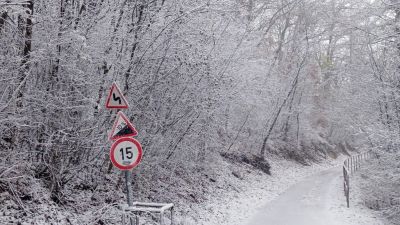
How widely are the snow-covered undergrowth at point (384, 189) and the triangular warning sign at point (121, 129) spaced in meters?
9.30

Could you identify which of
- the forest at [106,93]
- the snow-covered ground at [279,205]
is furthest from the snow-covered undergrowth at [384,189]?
the snow-covered ground at [279,205]

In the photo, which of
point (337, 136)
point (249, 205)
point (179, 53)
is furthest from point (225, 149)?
point (337, 136)

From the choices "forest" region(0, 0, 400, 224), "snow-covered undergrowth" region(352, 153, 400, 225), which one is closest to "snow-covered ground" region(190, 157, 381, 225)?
"forest" region(0, 0, 400, 224)

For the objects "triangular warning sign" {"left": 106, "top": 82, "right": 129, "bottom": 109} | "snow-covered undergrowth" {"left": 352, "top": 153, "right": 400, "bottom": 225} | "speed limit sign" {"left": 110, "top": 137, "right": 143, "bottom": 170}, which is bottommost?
"snow-covered undergrowth" {"left": 352, "top": 153, "right": 400, "bottom": 225}

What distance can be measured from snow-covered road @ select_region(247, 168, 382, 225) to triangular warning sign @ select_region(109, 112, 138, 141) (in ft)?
17.0

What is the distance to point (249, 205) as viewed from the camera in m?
12.9

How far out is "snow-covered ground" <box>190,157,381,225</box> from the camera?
10.8m

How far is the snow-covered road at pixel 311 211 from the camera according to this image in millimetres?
10680

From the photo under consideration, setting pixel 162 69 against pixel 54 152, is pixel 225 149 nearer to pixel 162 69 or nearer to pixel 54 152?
pixel 162 69

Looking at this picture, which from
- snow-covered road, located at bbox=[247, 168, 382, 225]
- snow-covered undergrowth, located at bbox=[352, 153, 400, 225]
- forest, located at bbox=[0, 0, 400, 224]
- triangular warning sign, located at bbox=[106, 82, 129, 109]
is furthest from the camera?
snow-covered undergrowth, located at bbox=[352, 153, 400, 225]

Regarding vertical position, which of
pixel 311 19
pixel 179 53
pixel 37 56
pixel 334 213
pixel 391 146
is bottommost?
pixel 334 213

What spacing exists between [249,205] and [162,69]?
5777 millimetres

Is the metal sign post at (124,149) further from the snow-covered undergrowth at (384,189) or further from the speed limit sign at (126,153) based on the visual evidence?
the snow-covered undergrowth at (384,189)

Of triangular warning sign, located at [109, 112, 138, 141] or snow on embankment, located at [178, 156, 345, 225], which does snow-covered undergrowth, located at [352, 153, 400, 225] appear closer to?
snow on embankment, located at [178, 156, 345, 225]
